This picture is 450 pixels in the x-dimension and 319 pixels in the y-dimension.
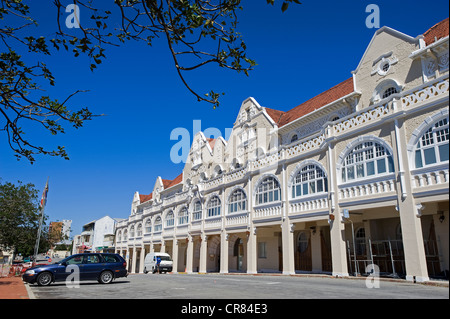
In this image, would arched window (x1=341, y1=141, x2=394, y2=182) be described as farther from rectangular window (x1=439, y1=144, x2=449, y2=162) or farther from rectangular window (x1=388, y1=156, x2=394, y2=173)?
rectangular window (x1=439, y1=144, x2=449, y2=162)

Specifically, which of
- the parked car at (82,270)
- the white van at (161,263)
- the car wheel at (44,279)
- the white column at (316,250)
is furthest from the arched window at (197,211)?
the car wheel at (44,279)

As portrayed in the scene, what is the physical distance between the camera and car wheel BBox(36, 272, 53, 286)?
13664 mm

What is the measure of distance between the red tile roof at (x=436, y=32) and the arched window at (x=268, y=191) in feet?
38.8

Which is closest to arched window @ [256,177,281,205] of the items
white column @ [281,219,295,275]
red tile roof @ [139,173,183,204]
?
white column @ [281,219,295,275]

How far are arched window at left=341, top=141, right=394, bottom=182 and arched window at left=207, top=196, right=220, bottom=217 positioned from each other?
13.9 m

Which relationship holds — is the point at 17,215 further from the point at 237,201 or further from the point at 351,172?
the point at 351,172

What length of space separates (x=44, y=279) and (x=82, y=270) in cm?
148

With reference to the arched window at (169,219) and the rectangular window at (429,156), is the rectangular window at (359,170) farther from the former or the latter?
the arched window at (169,219)

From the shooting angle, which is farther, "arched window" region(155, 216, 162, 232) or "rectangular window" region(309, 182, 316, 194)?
"arched window" region(155, 216, 162, 232)

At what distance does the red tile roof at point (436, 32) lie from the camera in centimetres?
1722

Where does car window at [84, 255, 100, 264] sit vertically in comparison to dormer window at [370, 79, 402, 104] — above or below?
below

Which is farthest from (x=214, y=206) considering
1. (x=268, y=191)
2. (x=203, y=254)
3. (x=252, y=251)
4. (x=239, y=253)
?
(x=268, y=191)
